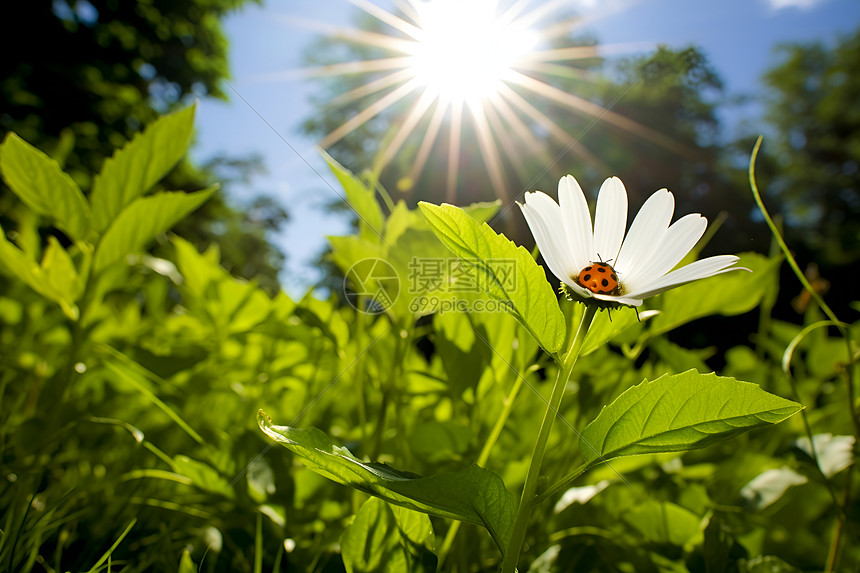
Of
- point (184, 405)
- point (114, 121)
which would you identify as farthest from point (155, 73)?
point (184, 405)

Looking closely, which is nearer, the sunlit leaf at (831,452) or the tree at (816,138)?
the sunlit leaf at (831,452)

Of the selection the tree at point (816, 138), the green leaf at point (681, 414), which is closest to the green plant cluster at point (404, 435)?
the green leaf at point (681, 414)

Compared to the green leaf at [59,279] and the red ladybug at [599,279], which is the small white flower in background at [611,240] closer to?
the red ladybug at [599,279]

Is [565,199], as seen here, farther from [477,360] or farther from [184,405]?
[184,405]

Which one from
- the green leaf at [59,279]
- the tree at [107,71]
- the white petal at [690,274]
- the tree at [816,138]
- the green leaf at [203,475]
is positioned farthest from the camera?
the tree at [816,138]

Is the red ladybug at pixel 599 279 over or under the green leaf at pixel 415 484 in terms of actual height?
over

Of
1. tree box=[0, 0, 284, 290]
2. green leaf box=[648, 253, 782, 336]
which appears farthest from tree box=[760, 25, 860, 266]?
green leaf box=[648, 253, 782, 336]

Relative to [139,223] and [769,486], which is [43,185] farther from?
[769,486]

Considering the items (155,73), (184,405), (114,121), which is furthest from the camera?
(155,73)
